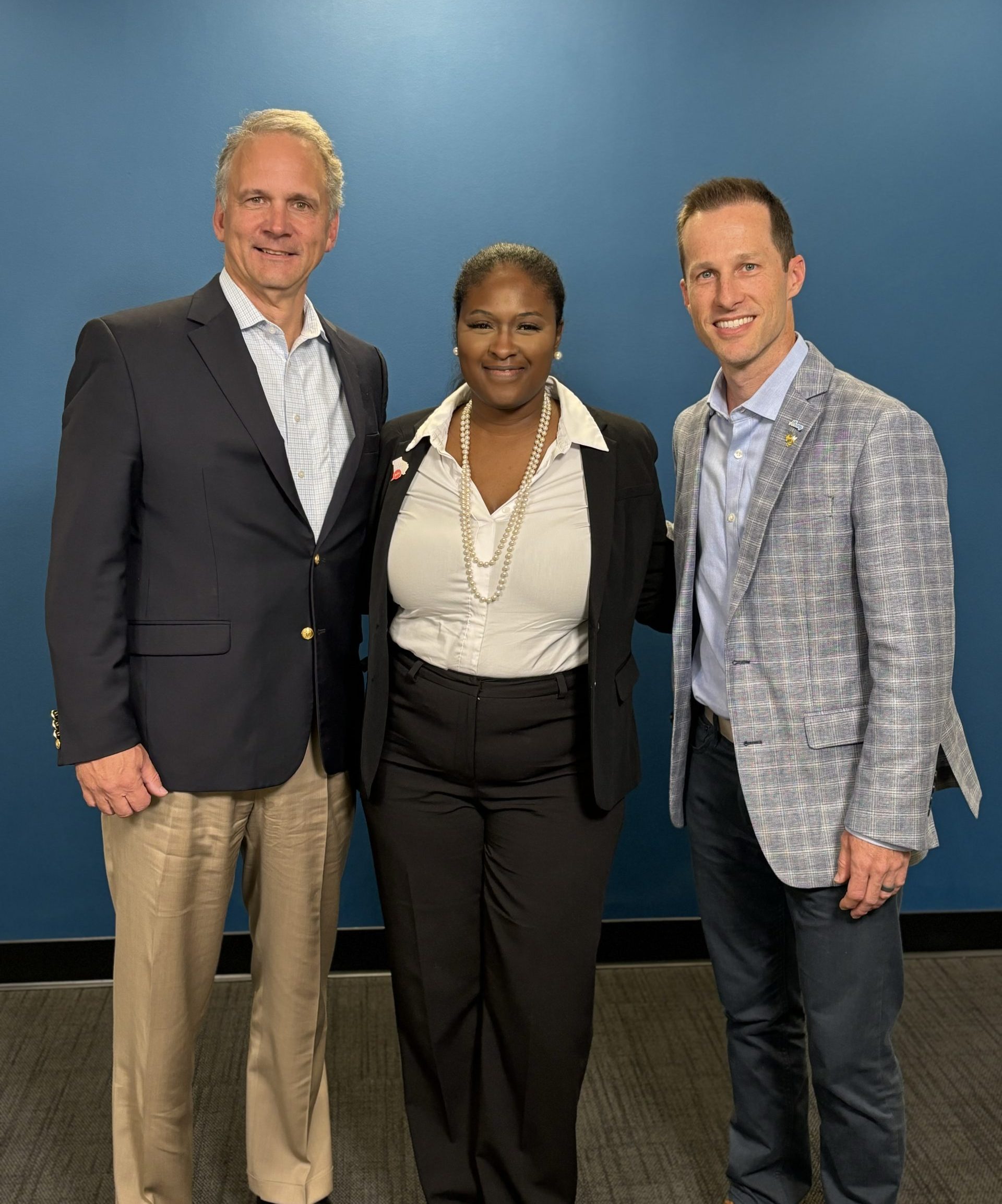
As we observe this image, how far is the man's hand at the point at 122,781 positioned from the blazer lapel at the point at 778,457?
1025mm

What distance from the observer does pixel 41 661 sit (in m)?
3.12

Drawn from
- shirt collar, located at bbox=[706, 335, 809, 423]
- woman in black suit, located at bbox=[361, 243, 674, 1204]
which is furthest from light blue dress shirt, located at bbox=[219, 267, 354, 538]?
shirt collar, located at bbox=[706, 335, 809, 423]

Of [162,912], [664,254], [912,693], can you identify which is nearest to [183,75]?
[664,254]

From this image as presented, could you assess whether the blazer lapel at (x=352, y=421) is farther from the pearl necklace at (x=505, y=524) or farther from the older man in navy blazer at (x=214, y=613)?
the pearl necklace at (x=505, y=524)

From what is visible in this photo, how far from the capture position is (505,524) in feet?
6.60

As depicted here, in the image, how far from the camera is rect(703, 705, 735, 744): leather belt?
6.64 ft

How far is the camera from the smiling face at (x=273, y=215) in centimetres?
202

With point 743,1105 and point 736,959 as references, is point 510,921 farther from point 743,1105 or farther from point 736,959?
point 743,1105

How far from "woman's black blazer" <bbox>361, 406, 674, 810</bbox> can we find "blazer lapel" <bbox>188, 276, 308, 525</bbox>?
19 centimetres

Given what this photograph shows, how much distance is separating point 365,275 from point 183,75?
639 millimetres

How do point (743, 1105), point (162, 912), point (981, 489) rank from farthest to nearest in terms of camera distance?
point (981, 489) < point (743, 1105) < point (162, 912)

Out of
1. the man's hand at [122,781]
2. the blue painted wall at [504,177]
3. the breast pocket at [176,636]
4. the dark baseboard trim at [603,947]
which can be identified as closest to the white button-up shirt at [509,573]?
the breast pocket at [176,636]

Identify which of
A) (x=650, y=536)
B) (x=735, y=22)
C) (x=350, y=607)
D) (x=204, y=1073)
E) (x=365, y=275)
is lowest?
(x=204, y=1073)

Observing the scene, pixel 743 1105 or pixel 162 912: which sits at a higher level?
pixel 162 912
